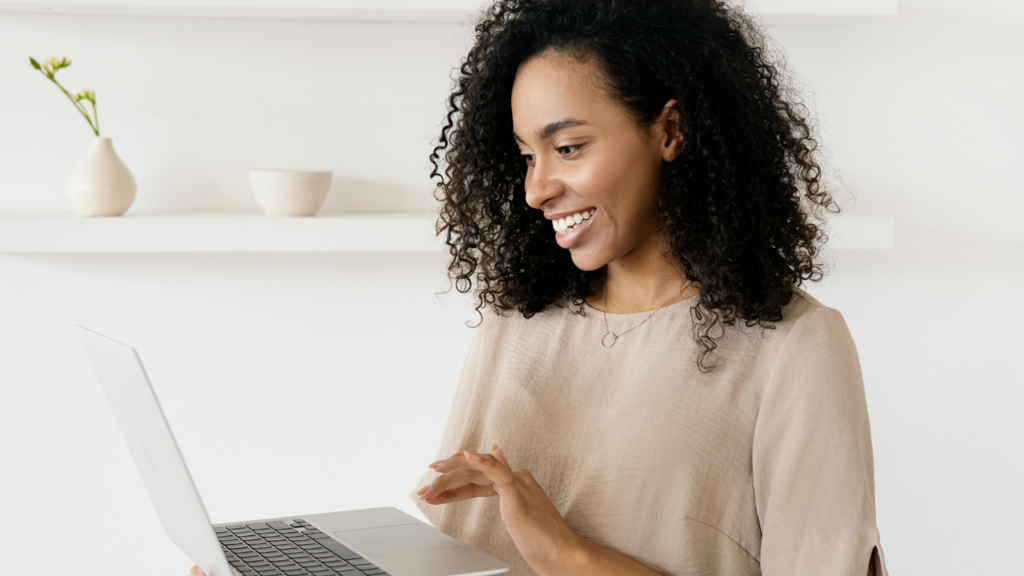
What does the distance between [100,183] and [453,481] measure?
1.10m

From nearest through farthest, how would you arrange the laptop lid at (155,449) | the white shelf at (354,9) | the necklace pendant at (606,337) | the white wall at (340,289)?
the laptop lid at (155,449)
the necklace pendant at (606,337)
the white shelf at (354,9)
the white wall at (340,289)

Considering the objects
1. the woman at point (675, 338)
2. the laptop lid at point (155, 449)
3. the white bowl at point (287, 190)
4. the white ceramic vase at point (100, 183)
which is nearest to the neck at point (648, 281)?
the woman at point (675, 338)

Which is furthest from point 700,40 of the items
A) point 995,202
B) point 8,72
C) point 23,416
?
point 23,416

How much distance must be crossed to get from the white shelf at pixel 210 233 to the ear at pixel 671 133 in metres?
0.83

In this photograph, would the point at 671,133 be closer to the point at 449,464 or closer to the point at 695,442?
the point at 695,442

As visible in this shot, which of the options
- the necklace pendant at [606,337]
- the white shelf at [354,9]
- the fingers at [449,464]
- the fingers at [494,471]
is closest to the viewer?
the fingers at [494,471]

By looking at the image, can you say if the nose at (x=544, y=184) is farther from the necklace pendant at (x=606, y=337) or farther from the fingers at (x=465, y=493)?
the fingers at (x=465, y=493)

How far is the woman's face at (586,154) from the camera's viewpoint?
3.51 ft

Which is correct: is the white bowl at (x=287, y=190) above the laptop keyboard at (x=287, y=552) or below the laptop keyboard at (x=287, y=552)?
above

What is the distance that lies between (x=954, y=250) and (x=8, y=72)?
2.11 meters

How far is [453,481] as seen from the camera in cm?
111

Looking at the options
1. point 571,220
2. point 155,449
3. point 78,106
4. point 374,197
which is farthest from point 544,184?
point 78,106

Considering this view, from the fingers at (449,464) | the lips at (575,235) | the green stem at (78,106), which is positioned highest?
the green stem at (78,106)

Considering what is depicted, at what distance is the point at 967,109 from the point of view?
205cm
